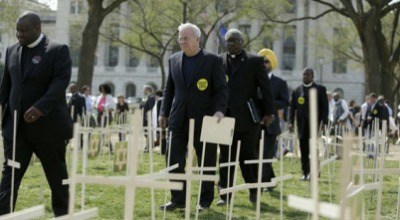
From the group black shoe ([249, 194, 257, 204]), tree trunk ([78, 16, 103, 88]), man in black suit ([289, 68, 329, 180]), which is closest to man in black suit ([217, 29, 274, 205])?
black shoe ([249, 194, 257, 204])

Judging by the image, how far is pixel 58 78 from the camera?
→ 632cm

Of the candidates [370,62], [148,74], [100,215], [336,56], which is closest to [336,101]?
[370,62]

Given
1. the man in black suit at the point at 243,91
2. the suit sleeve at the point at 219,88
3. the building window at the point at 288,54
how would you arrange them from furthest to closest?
1. the building window at the point at 288,54
2. the man in black suit at the point at 243,91
3. the suit sleeve at the point at 219,88

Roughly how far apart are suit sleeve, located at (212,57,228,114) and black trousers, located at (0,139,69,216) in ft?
6.22

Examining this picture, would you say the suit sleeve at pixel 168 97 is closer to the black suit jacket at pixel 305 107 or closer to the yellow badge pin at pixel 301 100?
the black suit jacket at pixel 305 107

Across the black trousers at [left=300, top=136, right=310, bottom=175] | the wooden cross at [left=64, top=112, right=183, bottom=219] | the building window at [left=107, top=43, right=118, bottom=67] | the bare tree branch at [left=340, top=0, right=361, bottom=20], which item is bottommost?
the black trousers at [left=300, top=136, right=310, bottom=175]

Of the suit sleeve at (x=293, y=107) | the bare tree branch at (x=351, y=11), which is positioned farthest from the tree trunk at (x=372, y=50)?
the suit sleeve at (x=293, y=107)

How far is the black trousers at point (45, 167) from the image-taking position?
635 cm

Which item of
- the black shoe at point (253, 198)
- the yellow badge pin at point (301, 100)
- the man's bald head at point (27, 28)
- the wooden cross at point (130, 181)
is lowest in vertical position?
the black shoe at point (253, 198)

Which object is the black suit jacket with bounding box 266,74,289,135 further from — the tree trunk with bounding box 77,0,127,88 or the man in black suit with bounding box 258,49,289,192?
the tree trunk with bounding box 77,0,127,88

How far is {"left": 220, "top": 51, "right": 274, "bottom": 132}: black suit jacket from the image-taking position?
8.60 m

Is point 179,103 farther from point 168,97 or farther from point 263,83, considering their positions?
point 263,83

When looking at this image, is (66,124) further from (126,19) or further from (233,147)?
(126,19)

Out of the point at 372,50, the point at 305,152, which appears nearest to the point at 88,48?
the point at 372,50
